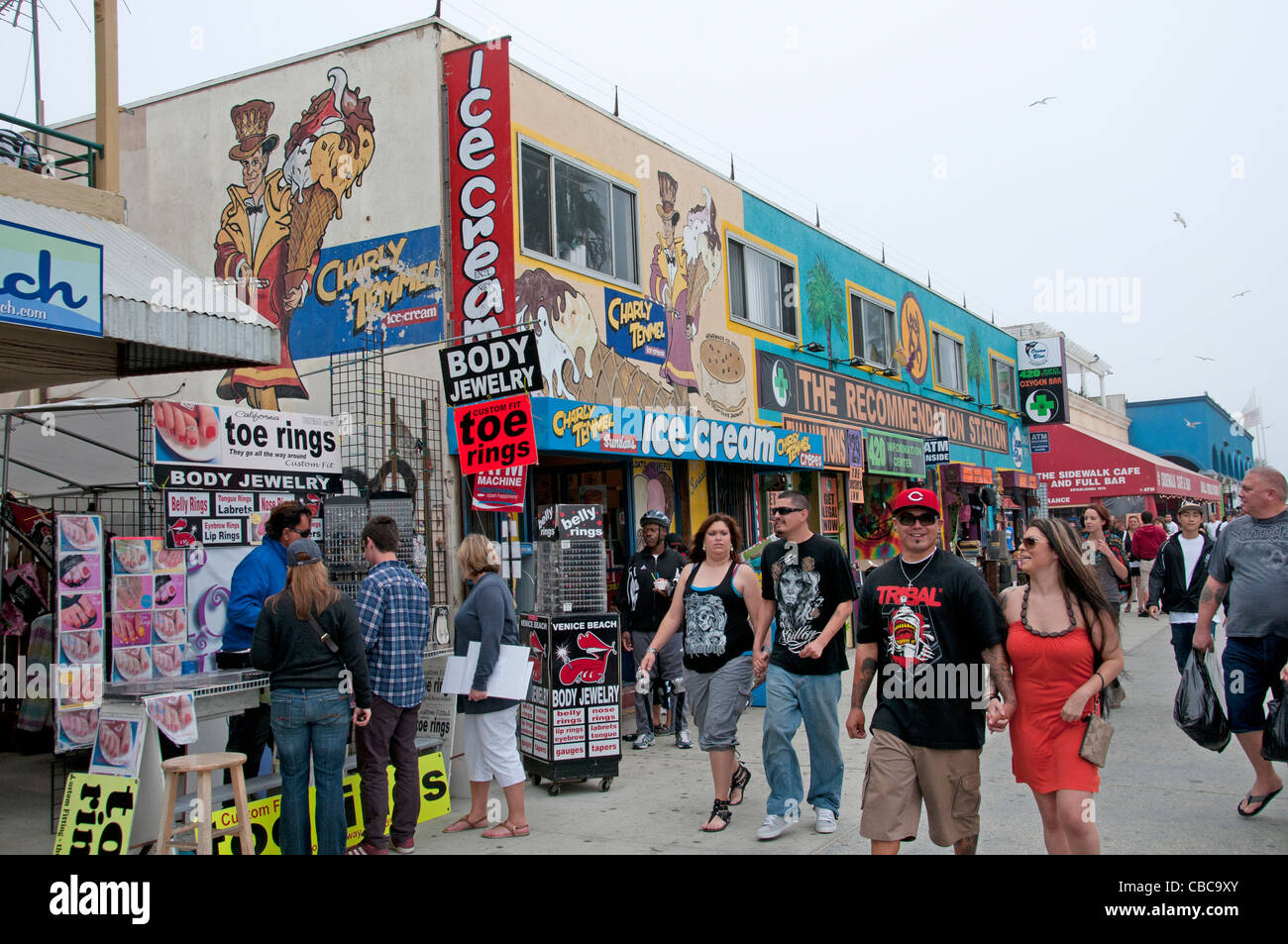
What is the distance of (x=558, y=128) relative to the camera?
11.5 metres

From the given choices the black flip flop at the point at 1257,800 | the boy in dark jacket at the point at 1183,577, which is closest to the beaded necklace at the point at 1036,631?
the black flip flop at the point at 1257,800

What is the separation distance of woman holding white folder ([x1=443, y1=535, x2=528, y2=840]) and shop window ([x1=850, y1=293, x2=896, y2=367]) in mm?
13342

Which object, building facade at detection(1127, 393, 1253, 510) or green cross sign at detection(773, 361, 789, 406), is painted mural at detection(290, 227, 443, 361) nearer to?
green cross sign at detection(773, 361, 789, 406)

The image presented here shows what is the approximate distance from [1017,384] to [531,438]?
23760mm

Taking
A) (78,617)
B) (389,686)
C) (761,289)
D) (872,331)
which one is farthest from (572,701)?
(872,331)

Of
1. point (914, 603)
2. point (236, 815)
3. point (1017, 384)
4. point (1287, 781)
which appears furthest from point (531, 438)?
point (1017, 384)

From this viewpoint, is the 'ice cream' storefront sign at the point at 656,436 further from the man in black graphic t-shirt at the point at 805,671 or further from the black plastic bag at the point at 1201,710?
the black plastic bag at the point at 1201,710

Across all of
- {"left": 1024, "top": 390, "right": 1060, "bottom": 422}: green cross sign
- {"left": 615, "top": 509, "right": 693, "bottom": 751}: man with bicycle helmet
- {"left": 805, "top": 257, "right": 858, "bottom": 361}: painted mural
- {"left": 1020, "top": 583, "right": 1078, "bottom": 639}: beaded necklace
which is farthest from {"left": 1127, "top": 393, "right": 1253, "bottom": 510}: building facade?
{"left": 1020, "top": 583, "right": 1078, "bottom": 639}: beaded necklace

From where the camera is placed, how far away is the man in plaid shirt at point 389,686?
19.6 ft

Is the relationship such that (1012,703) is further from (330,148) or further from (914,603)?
(330,148)

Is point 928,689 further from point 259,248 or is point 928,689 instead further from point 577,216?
point 259,248

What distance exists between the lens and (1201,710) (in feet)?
20.6

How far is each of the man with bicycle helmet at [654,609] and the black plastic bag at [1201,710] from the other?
4044 millimetres

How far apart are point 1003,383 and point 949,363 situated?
4800mm
